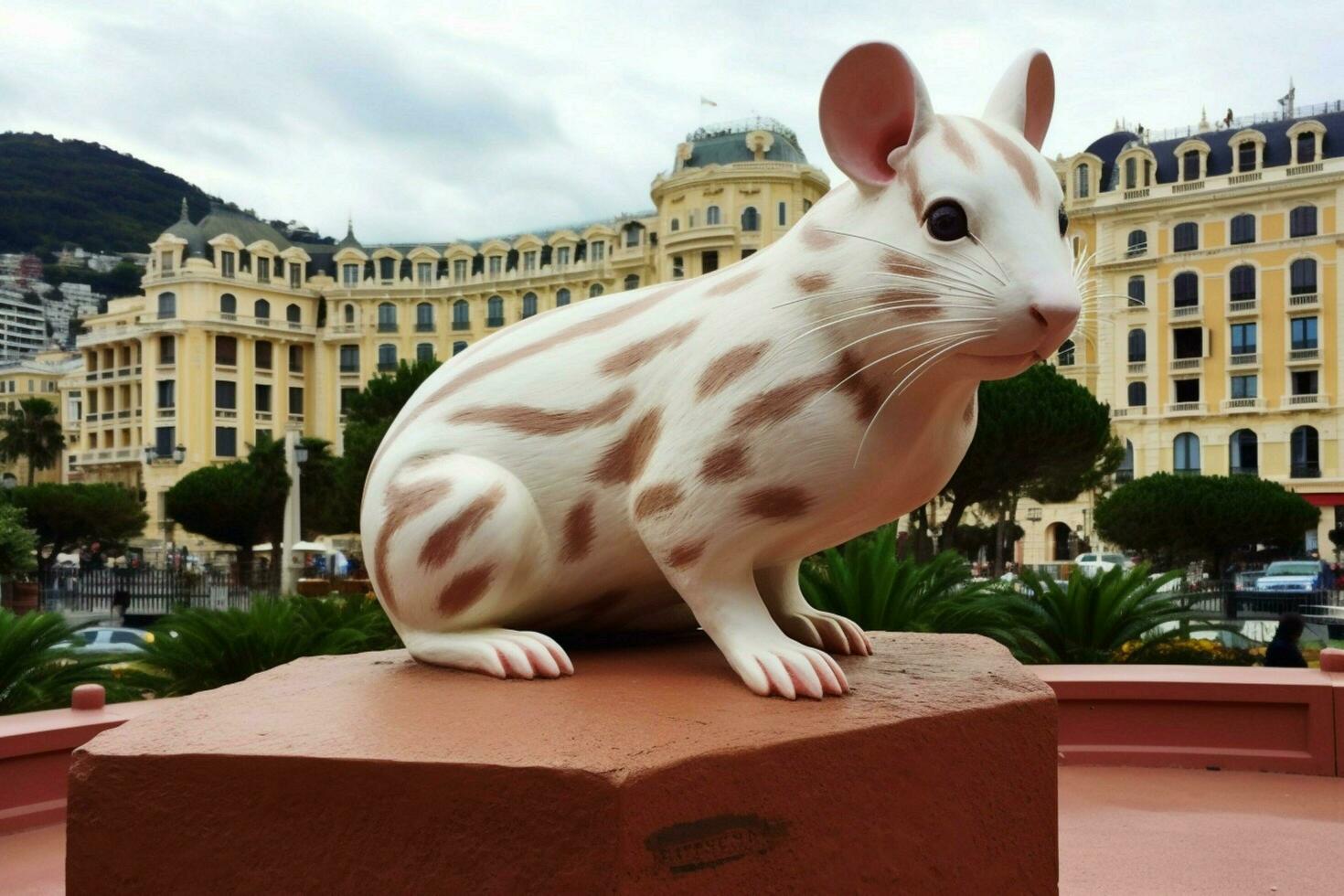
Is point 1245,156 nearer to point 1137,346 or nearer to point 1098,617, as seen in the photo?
point 1137,346

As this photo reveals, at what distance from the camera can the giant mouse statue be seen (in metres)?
2.78

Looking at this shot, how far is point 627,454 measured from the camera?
321 cm

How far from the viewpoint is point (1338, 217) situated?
48.0 metres

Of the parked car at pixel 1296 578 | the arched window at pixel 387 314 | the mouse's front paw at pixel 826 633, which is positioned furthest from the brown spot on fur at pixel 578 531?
the arched window at pixel 387 314

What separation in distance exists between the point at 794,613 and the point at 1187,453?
51.8m

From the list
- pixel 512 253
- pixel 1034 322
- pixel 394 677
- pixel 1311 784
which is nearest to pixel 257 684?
pixel 394 677

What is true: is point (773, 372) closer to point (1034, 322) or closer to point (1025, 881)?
point (1034, 322)

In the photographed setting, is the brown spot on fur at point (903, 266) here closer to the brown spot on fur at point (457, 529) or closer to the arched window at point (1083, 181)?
the brown spot on fur at point (457, 529)

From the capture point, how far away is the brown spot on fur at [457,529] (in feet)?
10.3

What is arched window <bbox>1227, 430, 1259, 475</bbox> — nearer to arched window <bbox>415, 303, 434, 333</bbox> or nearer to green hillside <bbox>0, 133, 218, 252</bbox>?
arched window <bbox>415, 303, 434, 333</bbox>

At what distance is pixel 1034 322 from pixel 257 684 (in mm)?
A: 2551

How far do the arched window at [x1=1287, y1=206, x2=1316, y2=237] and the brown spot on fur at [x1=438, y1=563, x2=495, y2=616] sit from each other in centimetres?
5409

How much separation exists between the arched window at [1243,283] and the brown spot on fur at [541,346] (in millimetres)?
52942

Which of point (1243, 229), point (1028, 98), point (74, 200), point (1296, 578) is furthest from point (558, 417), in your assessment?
point (74, 200)
